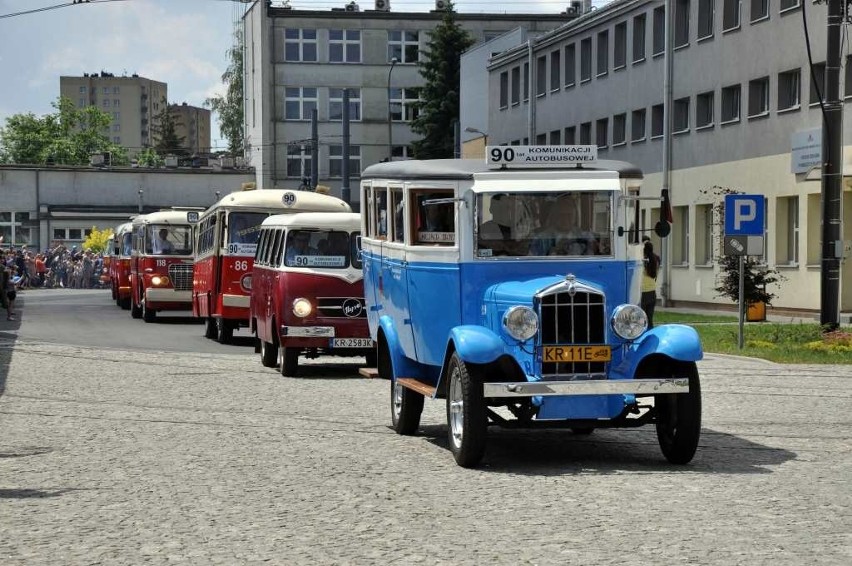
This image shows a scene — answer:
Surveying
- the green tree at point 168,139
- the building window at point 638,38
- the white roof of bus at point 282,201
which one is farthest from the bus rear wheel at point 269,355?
the green tree at point 168,139

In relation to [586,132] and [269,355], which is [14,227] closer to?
[586,132]

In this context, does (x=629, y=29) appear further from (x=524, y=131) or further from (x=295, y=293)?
(x=295, y=293)

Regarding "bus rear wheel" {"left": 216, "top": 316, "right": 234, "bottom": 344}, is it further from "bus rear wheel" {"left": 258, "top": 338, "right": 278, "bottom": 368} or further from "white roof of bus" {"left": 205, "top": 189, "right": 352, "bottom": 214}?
"bus rear wheel" {"left": 258, "top": 338, "right": 278, "bottom": 368}

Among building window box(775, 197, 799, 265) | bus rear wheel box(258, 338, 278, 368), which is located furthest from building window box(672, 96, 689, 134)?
bus rear wheel box(258, 338, 278, 368)

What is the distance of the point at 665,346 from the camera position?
11.8 meters

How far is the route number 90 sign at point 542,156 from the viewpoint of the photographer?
12.9 m

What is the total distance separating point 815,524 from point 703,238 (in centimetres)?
4117

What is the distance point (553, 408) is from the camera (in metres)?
11.8

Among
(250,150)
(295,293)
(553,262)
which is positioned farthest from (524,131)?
(553,262)

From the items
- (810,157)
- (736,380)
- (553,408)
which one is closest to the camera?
(553,408)

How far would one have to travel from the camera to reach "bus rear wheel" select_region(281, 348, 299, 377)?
21.4m

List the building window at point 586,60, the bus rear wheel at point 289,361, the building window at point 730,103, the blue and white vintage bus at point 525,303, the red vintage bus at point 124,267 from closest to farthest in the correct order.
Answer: the blue and white vintage bus at point 525,303 → the bus rear wheel at point 289,361 → the building window at point 730,103 → the red vintage bus at point 124,267 → the building window at point 586,60

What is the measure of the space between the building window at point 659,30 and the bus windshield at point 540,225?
41.2m

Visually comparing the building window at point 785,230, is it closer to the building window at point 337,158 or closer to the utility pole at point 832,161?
the utility pole at point 832,161
